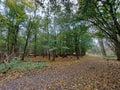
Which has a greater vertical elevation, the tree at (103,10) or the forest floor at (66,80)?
the tree at (103,10)

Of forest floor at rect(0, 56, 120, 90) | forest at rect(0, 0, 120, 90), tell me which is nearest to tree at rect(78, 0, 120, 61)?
forest at rect(0, 0, 120, 90)

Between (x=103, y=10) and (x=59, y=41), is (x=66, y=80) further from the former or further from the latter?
(x=59, y=41)

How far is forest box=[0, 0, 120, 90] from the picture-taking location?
8172 millimetres

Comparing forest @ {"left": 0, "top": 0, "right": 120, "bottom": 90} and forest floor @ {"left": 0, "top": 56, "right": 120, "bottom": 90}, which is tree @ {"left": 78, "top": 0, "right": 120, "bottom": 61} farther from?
forest floor @ {"left": 0, "top": 56, "right": 120, "bottom": 90}

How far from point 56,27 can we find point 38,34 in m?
7.23

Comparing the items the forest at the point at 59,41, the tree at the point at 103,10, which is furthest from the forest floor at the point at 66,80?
the tree at the point at 103,10

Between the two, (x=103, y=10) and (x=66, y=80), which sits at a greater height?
(x=103, y=10)

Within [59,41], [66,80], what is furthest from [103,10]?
[59,41]

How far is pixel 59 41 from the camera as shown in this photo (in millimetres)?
25625

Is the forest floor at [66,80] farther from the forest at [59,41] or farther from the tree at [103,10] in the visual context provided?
the tree at [103,10]

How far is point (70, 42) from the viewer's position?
28719 mm

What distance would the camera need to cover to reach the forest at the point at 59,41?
8.17 metres

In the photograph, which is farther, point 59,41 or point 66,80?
point 59,41

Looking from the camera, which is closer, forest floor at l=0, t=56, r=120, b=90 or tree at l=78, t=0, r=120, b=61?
forest floor at l=0, t=56, r=120, b=90
